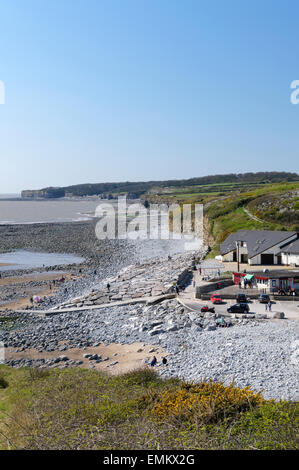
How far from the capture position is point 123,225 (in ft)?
364

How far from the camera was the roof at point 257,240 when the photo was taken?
41.3m

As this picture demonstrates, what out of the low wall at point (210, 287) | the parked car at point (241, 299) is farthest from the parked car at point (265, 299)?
the low wall at point (210, 287)

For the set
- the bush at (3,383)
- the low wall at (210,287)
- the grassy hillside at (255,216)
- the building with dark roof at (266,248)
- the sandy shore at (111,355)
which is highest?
the grassy hillside at (255,216)

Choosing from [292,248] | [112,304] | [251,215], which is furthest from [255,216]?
[112,304]

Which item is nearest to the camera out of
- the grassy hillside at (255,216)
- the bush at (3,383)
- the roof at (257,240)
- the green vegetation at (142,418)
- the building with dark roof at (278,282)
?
the green vegetation at (142,418)

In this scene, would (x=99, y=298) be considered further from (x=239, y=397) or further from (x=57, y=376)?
(x=239, y=397)

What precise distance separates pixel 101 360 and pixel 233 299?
1221 centimetres

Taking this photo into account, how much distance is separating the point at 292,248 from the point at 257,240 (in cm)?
425

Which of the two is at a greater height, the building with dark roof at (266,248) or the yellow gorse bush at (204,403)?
the building with dark roof at (266,248)

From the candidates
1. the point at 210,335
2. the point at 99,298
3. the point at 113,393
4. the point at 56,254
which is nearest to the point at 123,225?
the point at 56,254

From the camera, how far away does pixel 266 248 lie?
40.8 metres

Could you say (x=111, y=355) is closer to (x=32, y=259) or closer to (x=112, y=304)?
(x=112, y=304)

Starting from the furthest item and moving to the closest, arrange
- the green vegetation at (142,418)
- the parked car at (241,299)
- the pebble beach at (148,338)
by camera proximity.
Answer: the parked car at (241,299)
the pebble beach at (148,338)
the green vegetation at (142,418)

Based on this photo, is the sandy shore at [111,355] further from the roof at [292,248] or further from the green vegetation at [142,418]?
the roof at [292,248]
